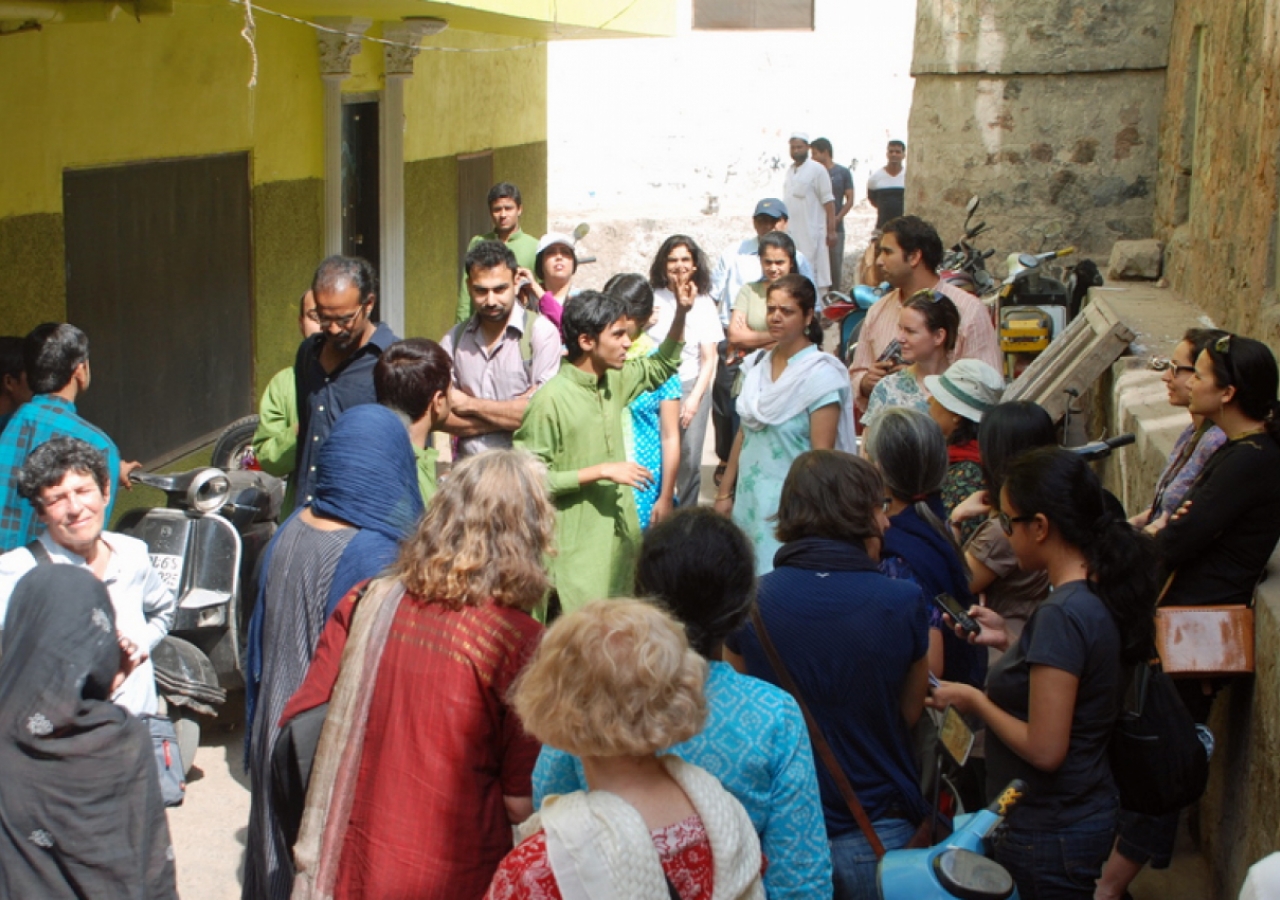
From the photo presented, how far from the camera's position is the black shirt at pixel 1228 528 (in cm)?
397

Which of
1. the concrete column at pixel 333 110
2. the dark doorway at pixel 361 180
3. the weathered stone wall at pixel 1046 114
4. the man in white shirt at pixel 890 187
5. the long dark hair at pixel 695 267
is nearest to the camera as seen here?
the long dark hair at pixel 695 267

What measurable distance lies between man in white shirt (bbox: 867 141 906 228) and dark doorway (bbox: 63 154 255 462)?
10215mm

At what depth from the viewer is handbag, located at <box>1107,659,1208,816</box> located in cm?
324

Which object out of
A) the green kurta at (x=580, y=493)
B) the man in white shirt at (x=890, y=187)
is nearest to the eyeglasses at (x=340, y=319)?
the green kurta at (x=580, y=493)

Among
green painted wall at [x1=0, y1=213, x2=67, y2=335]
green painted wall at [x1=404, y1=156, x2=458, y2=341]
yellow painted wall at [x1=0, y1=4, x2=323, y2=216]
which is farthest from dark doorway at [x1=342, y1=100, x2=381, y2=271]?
green painted wall at [x1=0, y1=213, x2=67, y2=335]

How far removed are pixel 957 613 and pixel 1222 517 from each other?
0.96 metres

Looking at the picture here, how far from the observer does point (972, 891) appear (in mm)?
2717

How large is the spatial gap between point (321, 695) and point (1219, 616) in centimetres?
244

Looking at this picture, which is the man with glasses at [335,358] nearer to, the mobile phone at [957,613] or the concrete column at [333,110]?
the mobile phone at [957,613]

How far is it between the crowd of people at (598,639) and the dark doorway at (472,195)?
9006 millimetres

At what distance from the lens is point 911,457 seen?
4062 millimetres

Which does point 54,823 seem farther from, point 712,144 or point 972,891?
point 712,144

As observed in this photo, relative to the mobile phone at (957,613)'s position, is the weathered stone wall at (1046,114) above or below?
above

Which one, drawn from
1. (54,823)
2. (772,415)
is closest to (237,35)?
(772,415)
